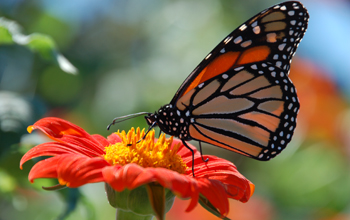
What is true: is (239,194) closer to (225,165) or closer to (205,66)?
(225,165)

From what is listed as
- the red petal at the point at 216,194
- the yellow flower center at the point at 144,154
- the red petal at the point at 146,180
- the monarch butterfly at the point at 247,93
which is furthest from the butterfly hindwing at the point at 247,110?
the red petal at the point at 146,180

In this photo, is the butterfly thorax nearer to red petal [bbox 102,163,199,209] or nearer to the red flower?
the red flower

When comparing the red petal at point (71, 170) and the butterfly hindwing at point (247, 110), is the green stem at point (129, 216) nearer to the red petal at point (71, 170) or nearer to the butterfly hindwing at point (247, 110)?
the red petal at point (71, 170)

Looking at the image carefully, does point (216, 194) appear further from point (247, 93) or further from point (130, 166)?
point (247, 93)

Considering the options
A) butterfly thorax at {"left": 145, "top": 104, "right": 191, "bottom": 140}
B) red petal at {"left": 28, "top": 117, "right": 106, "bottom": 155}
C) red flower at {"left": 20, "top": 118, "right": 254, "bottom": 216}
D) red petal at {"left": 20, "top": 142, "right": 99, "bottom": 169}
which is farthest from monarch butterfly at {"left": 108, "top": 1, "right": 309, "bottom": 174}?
red petal at {"left": 20, "top": 142, "right": 99, "bottom": 169}

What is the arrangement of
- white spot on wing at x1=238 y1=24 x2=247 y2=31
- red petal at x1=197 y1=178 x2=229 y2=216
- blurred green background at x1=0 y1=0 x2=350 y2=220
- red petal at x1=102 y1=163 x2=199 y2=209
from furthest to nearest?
1. blurred green background at x1=0 y1=0 x2=350 y2=220
2. white spot on wing at x1=238 y1=24 x2=247 y2=31
3. red petal at x1=197 y1=178 x2=229 y2=216
4. red petal at x1=102 y1=163 x2=199 y2=209

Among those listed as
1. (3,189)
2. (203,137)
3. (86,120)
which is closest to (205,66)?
(203,137)
